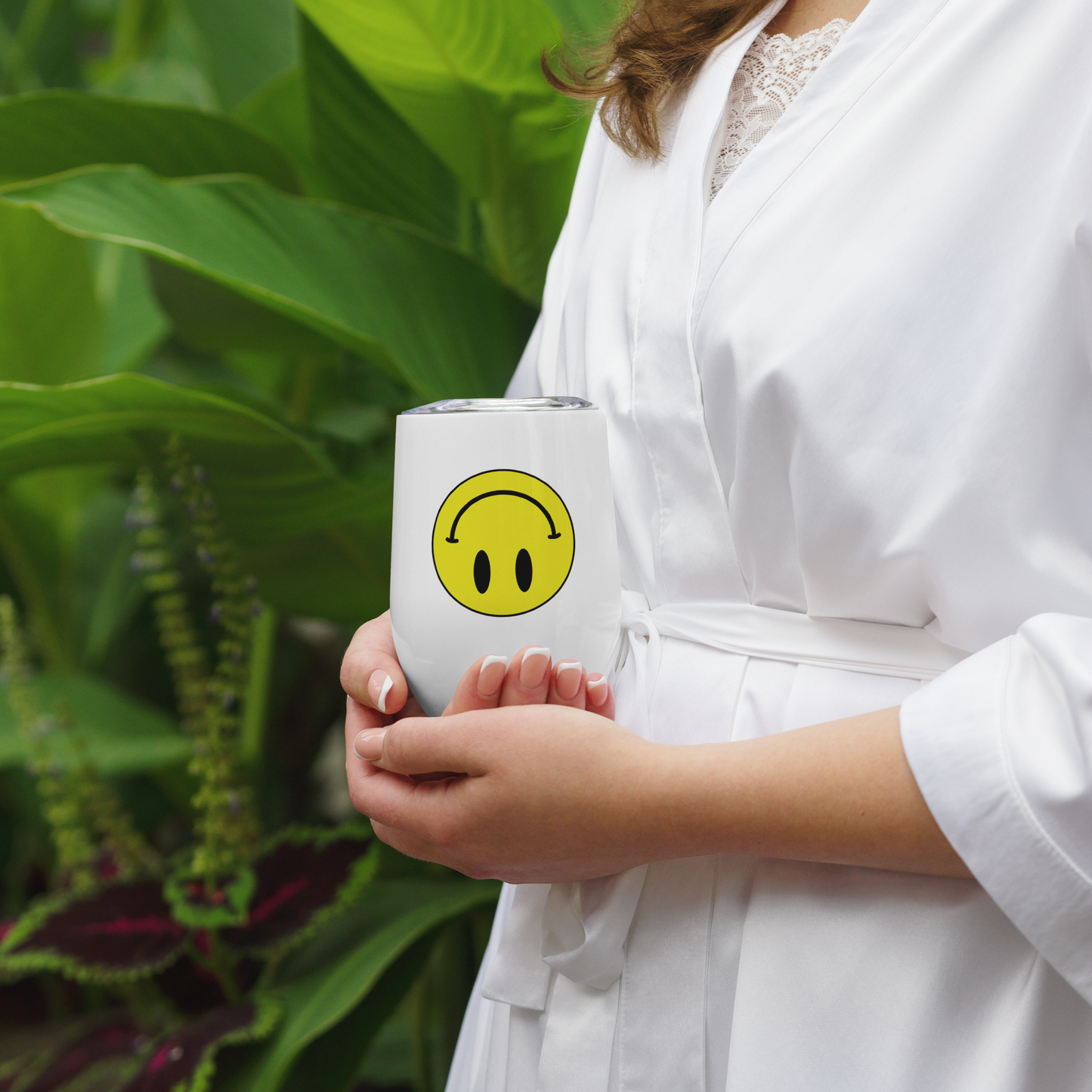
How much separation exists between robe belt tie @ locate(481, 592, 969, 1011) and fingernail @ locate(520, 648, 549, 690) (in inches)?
3.4

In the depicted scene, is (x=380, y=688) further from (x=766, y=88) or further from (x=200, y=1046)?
(x=200, y=1046)

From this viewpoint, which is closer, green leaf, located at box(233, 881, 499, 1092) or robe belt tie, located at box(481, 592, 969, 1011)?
robe belt tie, located at box(481, 592, 969, 1011)

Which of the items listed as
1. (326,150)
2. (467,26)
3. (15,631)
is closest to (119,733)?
(15,631)

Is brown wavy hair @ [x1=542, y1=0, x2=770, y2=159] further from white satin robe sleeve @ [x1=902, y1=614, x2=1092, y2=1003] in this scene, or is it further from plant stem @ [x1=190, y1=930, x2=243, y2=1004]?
plant stem @ [x1=190, y1=930, x2=243, y2=1004]

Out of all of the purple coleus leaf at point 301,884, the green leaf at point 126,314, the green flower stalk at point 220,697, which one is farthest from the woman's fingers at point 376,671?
the green leaf at point 126,314

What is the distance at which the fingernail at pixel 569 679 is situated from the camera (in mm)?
430

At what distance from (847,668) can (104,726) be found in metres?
0.97

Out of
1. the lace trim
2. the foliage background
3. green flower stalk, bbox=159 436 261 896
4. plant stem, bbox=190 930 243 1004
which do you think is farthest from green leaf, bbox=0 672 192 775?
the lace trim

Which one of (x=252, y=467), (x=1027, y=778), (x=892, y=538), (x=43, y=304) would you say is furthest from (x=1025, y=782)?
(x=43, y=304)

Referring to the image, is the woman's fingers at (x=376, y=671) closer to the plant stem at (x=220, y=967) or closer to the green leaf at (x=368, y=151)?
the plant stem at (x=220, y=967)

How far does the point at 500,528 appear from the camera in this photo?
42 centimetres

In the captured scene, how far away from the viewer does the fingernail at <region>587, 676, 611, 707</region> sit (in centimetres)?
45

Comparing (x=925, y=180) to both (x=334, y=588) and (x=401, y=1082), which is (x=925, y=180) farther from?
(x=401, y=1082)

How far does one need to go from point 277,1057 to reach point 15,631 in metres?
0.54
